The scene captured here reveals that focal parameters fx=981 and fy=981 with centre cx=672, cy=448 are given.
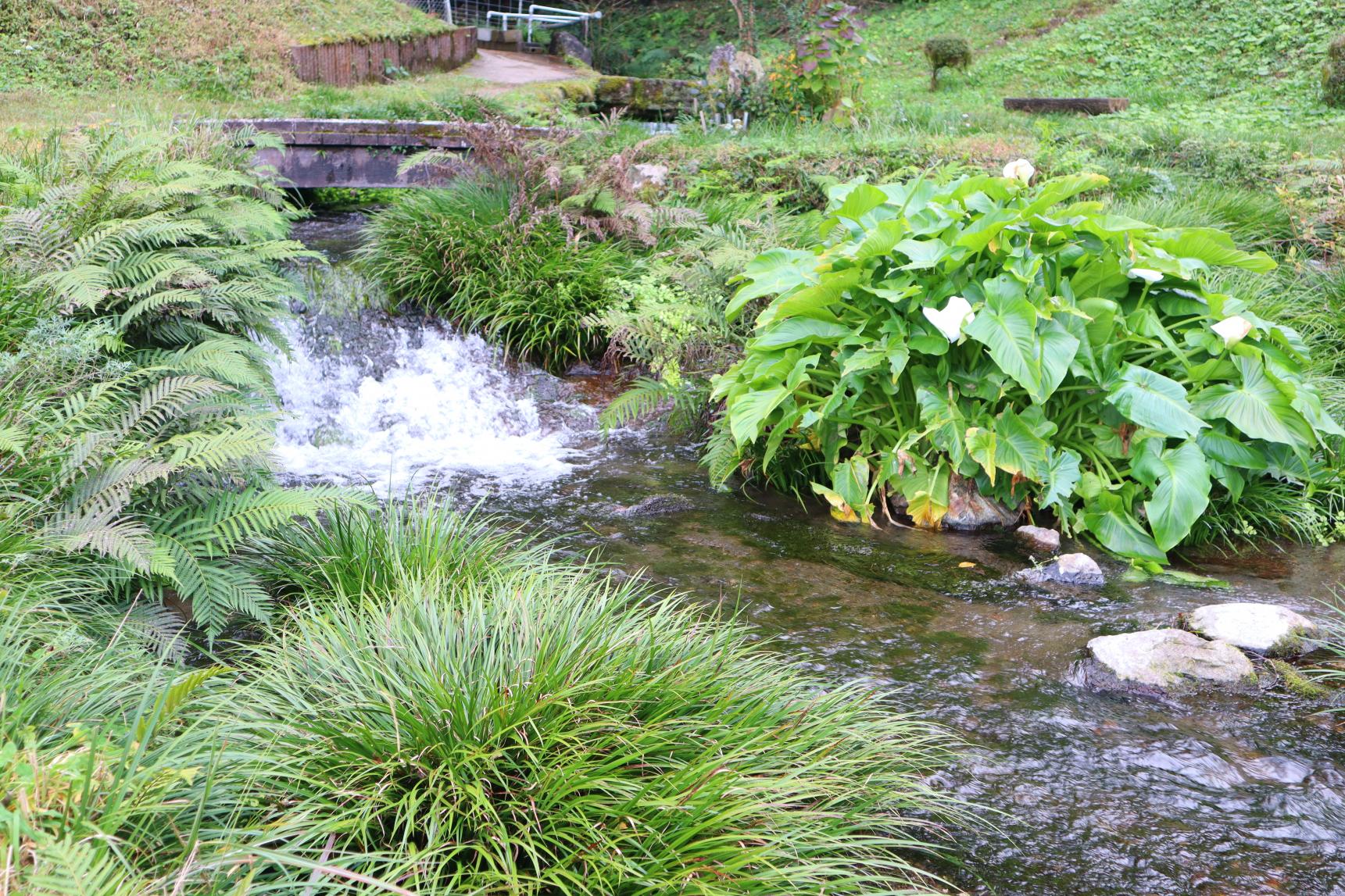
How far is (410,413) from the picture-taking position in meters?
7.11

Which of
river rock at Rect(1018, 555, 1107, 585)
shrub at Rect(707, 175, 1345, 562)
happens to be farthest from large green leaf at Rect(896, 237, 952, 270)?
river rock at Rect(1018, 555, 1107, 585)

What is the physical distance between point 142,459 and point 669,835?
2308 millimetres

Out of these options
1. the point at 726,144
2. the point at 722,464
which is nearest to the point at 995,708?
the point at 722,464

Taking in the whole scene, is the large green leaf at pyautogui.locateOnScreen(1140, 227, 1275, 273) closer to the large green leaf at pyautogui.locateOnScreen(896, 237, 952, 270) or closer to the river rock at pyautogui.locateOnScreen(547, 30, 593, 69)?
the large green leaf at pyautogui.locateOnScreen(896, 237, 952, 270)

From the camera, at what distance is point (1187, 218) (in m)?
7.48

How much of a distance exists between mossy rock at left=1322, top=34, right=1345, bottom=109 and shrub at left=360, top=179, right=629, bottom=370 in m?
10.8

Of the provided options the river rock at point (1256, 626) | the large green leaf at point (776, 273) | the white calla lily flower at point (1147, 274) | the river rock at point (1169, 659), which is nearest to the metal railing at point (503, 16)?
the large green leaf at point (776, 273)

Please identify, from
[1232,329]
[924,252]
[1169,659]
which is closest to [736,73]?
[924,252]

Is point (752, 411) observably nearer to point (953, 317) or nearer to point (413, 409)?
point (953, 317)

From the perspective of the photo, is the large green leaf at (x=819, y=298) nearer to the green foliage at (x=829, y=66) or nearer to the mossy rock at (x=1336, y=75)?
the green foliage at (x=829, y=66)

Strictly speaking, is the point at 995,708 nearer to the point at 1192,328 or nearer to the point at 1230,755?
the point at 1230,755

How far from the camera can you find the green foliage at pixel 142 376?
10.8 feet

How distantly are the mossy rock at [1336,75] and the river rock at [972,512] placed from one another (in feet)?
37.0

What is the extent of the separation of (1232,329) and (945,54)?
14753 mm
